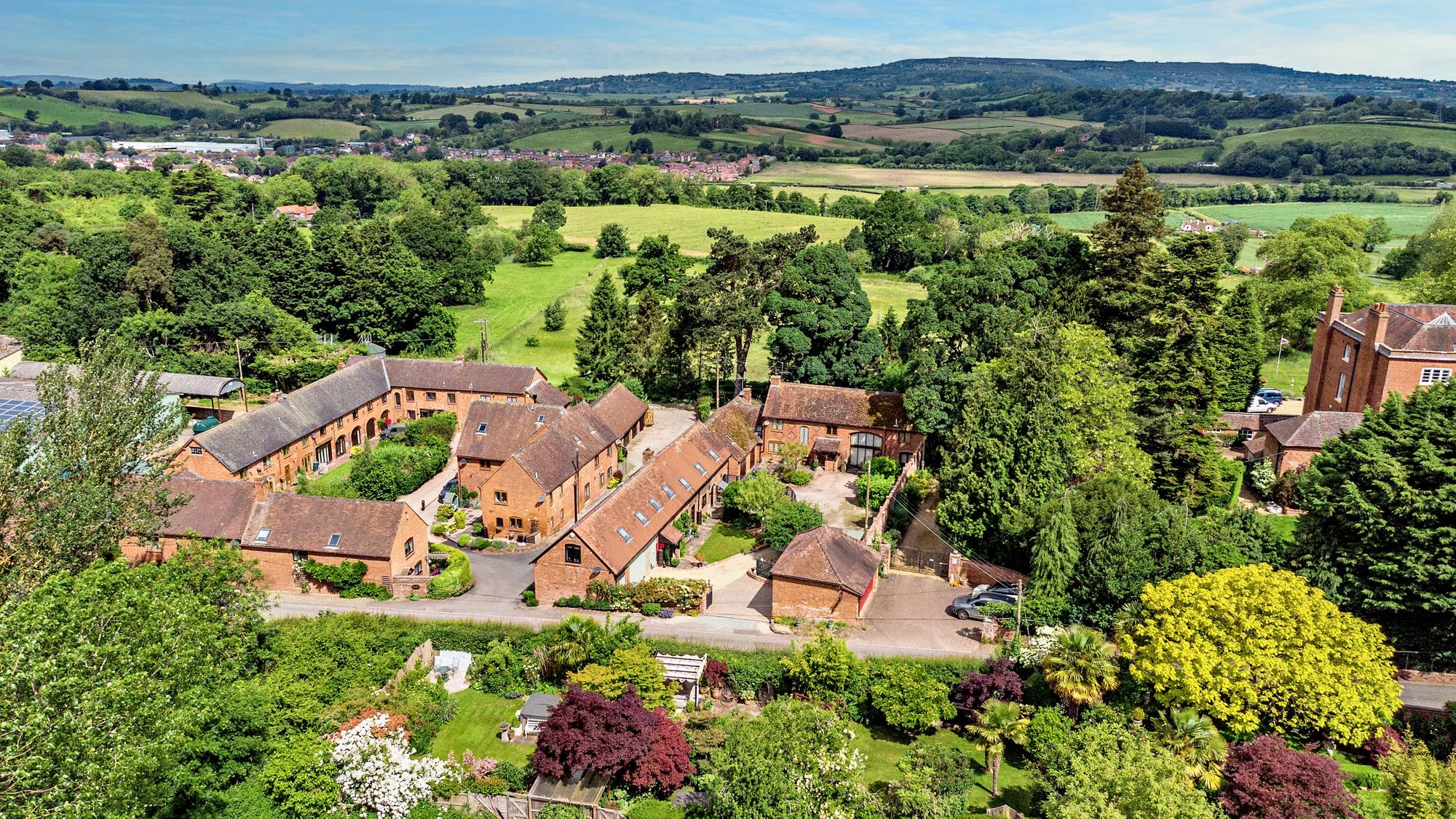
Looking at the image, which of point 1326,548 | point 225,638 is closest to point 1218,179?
point 1326,548

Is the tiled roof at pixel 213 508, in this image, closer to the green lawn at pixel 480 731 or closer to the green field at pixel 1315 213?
the green lawn at pixel 480 731

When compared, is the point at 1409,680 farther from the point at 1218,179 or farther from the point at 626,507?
the point at 1218,179

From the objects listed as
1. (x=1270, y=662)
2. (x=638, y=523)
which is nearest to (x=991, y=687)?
(x=1270, y=662)

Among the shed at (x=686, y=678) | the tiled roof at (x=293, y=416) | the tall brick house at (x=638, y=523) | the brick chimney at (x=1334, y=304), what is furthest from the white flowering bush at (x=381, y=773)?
the brick chimney at (x=1334, y=304)

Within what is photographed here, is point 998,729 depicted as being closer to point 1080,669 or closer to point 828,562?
point 1080,669

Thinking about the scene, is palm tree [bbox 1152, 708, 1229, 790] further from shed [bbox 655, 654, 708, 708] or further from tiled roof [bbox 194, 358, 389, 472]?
tiled roof [bbox 194, 358, 389, 472]

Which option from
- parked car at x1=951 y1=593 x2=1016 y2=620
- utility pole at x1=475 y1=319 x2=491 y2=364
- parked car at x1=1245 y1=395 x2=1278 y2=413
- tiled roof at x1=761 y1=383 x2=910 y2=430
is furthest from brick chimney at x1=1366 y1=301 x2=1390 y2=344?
utility pole at x1=475 y1=319 x2=491 y2=364
